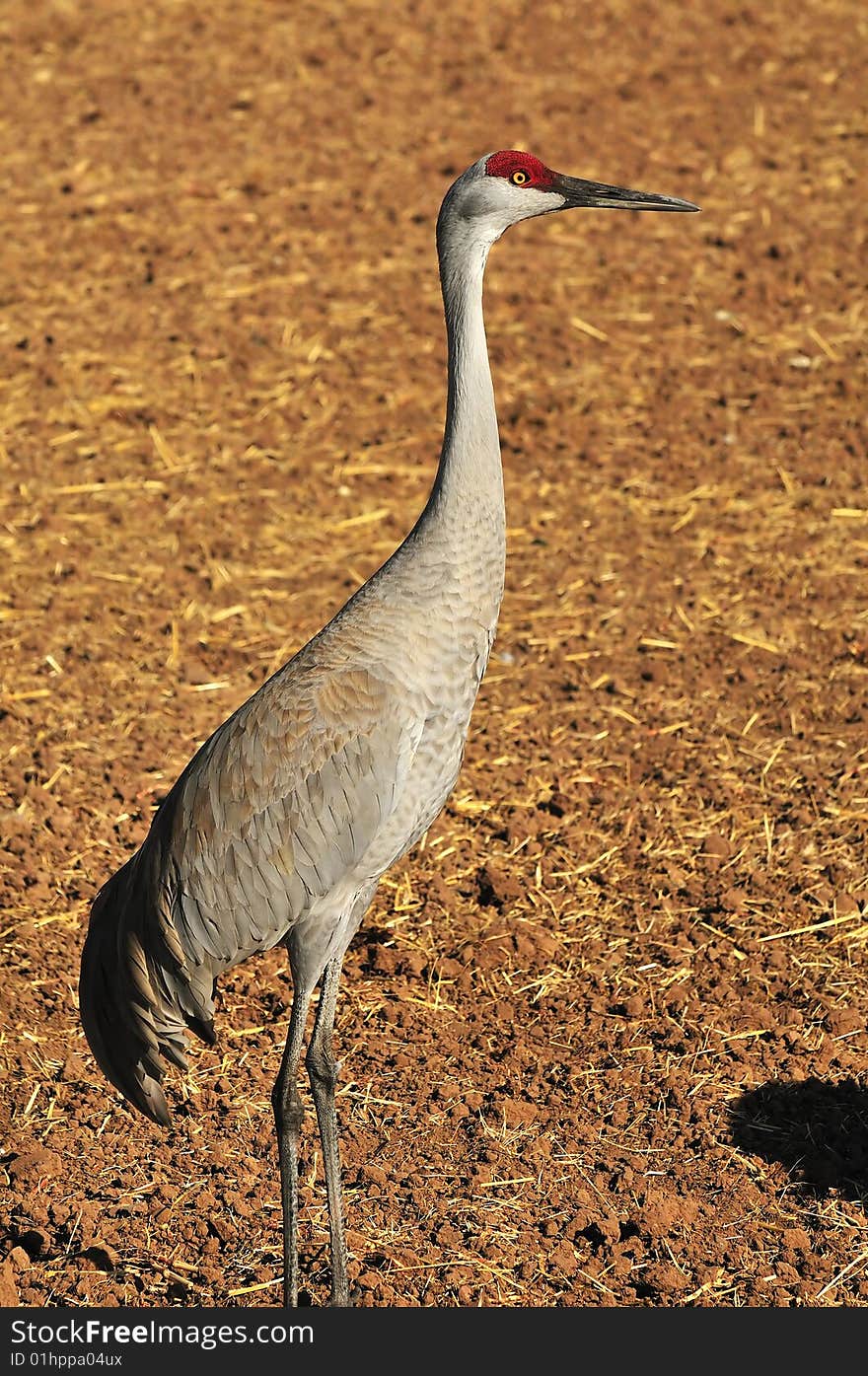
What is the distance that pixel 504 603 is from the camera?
7336mm

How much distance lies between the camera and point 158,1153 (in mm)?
4773

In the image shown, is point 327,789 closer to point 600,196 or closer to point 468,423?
point 468,423

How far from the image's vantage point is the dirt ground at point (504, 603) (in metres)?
4.62

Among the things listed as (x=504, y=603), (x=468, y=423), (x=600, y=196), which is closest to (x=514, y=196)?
(x=600, y=196)

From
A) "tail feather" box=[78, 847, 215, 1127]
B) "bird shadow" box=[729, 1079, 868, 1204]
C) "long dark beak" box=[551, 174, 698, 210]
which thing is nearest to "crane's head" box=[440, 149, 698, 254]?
"long dark beak" box=[551, 174, 698, 210]

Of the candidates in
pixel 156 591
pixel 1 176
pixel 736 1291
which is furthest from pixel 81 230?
pixel 736 1291

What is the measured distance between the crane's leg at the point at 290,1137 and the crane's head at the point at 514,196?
204 cm

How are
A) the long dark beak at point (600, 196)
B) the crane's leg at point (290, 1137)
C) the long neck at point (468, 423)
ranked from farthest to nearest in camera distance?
the long dark beak at point (600, 196) → the long neck at point (468, 423) → the crane's leg at point (290, 1137)

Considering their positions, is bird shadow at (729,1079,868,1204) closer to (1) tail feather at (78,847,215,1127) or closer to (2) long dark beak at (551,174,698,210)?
Answer: (1) tail feather at (78,847,215,1127)

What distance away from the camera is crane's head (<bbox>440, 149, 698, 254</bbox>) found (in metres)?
4.42

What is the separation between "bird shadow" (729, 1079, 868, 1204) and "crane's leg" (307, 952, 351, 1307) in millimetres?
1159

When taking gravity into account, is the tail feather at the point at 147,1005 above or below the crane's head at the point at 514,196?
below

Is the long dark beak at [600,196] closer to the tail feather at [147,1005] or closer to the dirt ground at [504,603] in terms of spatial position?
the tail feather at [147,1005]

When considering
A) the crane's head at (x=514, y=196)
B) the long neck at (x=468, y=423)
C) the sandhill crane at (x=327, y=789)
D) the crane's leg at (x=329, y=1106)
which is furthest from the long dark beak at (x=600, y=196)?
the crane's leg at (x=329, y=1106)
